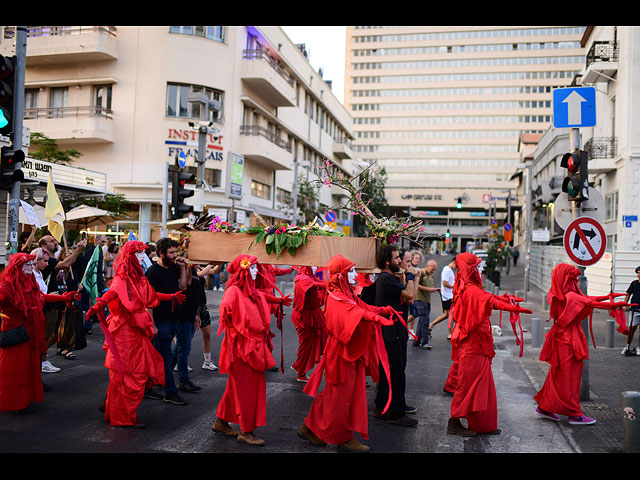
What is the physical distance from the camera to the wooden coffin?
6.49 m

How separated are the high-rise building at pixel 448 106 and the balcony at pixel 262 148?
2386 inches

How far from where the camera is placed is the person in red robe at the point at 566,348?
6504 mm

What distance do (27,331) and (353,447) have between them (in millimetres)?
4138

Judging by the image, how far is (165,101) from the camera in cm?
3025

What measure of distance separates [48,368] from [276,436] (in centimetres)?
455

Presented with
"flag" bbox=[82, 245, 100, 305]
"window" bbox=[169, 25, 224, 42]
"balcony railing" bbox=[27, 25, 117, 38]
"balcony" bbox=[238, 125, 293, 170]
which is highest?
"window" bbox=[169, 25, 224, 42]

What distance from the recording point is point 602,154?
79.0 feet

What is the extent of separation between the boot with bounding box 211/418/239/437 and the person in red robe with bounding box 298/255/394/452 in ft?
2.29

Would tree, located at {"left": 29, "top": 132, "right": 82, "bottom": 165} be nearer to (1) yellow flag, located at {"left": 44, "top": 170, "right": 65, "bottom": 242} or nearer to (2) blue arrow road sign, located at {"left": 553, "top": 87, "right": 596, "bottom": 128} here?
(1) yellow flag, located at {"left": 44, "top": 170, "right": 65, "bottom": 242}

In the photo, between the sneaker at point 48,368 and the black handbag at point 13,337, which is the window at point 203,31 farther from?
the black handbag at point 13,337

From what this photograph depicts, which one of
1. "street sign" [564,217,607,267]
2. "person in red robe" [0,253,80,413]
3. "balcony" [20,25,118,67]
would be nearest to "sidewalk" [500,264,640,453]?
"street sign" [564,217,607,267]

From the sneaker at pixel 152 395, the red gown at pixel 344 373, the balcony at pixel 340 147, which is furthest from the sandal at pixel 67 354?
the balcony at pixel 340 147
